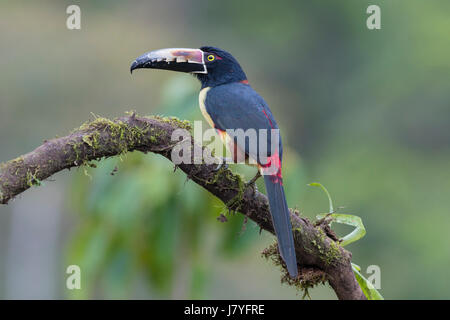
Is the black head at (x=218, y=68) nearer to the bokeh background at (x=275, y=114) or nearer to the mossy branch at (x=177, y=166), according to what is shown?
the mossy branch at (x=177, y=166)

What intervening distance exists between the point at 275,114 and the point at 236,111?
1099 centimetres

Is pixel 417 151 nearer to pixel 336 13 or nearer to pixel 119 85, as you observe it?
pixel 336 13

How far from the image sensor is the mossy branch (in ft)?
6.86

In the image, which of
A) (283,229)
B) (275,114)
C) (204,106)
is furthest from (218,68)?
(275,114)

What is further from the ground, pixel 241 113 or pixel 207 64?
pixel 207 64

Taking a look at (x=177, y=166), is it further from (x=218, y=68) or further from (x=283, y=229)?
(x=218, y=68)

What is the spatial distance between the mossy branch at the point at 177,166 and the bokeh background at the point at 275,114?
1.98 m

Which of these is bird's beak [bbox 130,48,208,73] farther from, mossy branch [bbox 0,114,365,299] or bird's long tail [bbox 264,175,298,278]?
bird's long tail [bbox 264,175,298,278]

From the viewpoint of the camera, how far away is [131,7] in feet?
45.5

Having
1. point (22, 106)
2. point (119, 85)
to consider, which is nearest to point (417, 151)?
point (119, 85)

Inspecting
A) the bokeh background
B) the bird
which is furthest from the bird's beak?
the bokeh background

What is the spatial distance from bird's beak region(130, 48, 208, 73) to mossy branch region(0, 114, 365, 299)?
2.08 feet

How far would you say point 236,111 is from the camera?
3.03m

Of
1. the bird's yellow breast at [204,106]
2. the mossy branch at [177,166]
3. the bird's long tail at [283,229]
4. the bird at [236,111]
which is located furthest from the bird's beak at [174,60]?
the bird's long tail at [283,229]
